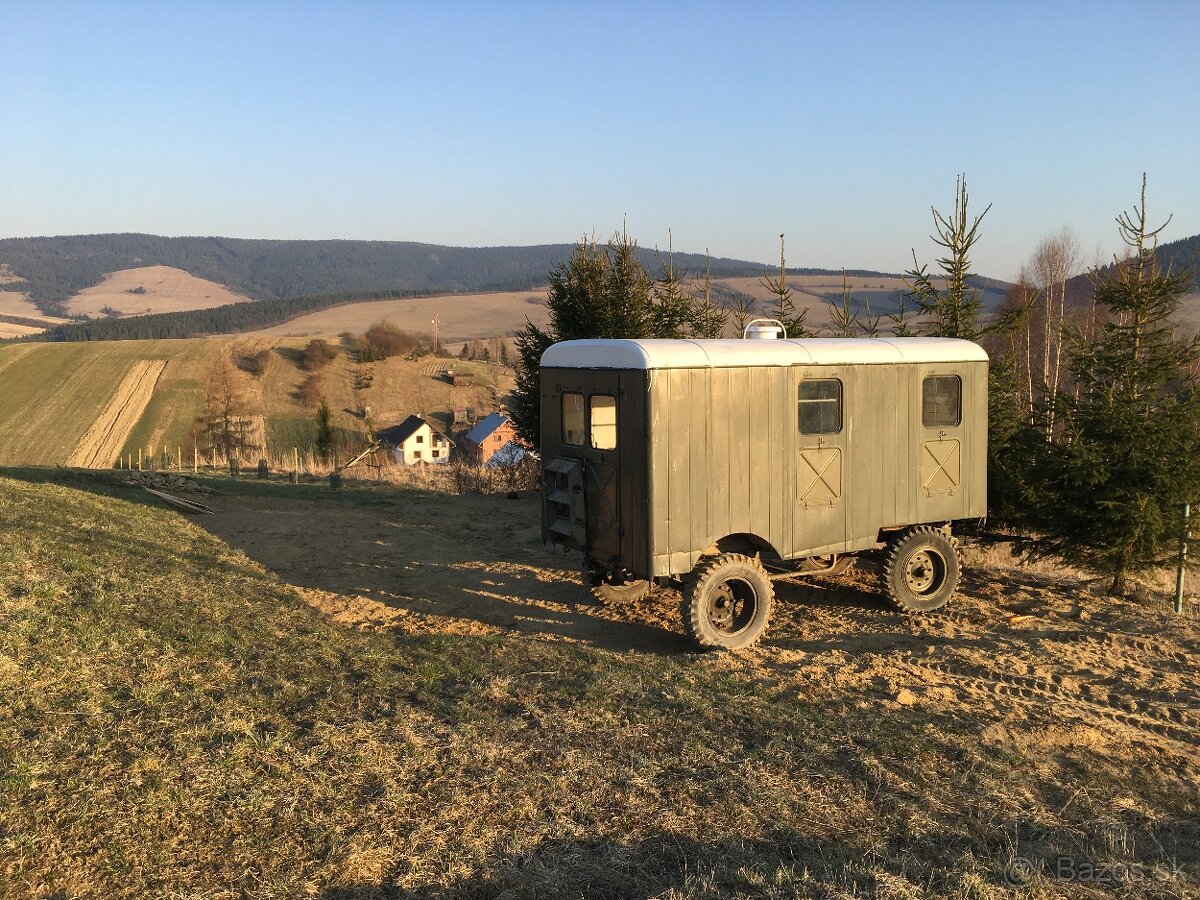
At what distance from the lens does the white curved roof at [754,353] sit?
319 inches

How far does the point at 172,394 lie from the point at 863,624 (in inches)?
2614

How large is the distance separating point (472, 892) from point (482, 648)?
4.14 meters

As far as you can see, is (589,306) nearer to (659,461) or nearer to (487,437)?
(659,461)

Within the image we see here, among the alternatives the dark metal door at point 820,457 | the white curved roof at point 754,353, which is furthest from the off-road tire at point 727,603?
the white curved roof at point 754,353

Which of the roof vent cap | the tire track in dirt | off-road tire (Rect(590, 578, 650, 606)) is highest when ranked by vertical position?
the roof vent cap

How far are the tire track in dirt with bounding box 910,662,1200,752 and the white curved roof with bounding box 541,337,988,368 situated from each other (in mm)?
3189

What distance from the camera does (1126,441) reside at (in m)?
10.5

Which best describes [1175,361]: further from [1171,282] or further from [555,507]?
[555,507]

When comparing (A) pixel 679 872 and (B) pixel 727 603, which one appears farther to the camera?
(B) pixel 727 603

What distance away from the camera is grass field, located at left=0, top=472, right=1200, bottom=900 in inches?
170

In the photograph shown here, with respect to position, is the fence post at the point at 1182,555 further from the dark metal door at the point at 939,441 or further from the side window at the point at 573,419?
the side window at the point at 573,419

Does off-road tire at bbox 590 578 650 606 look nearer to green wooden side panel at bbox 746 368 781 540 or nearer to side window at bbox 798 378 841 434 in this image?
green wooden side panel at bbox 746 368 781 540

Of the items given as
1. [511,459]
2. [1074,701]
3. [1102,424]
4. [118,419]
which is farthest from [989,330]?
[118,419]

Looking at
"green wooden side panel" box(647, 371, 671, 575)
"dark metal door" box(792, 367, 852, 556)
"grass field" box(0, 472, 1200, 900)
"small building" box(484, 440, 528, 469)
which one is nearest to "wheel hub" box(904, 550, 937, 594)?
"grass field" box(0, 472, 1200, 900)
